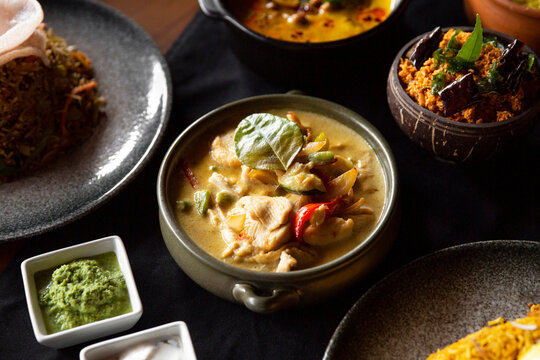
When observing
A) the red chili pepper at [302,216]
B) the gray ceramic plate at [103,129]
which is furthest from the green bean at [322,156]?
the gray ceramic plate at [103,129]

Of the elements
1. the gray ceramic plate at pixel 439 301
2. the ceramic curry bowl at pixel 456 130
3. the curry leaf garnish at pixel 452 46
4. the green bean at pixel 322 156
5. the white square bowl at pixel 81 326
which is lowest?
the white square bowl at pixel 81 326

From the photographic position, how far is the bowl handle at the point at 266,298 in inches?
62.7

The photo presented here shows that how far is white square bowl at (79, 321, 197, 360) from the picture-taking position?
5.18ft

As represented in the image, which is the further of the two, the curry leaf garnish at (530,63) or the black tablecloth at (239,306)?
the curry leaf garnish at (530,63)

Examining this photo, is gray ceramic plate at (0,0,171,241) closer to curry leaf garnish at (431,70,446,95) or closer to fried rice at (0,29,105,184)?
fried rice at (0,29,105,184)

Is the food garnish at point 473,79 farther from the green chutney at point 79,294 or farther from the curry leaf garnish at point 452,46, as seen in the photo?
the green chutney at point 79,294

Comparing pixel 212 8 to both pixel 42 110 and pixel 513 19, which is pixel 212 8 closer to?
pixel 42 110

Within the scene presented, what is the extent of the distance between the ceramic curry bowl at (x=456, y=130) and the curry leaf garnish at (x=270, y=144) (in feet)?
1.25

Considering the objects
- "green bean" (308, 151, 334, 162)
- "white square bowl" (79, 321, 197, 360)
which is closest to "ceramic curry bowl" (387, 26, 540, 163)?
"green bean" (308, 151, 334, 162)

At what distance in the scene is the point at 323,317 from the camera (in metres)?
1.78

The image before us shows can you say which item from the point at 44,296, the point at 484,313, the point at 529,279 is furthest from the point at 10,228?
the point at 529,279

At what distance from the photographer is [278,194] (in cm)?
183

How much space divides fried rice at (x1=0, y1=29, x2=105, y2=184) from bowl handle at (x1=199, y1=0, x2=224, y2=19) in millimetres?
549

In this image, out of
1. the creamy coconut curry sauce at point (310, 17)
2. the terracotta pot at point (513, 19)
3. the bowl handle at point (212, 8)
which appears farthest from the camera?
the creamy coconut curry sauce at point (310, 17)
